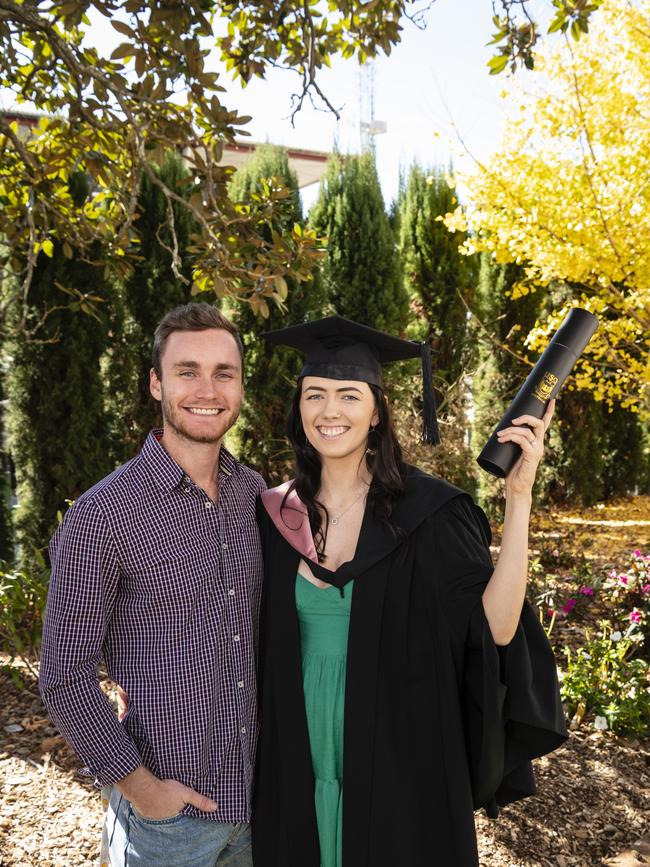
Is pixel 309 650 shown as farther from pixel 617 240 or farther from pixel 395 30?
pixel 617 240

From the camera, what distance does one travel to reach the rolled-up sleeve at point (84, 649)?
1636 mm

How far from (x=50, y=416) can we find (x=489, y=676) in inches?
200

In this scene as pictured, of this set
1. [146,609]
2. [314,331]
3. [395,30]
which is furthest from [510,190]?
[146,609]

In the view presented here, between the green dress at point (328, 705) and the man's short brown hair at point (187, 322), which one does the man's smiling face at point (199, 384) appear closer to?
the man's short brown hair at point (187, 322)

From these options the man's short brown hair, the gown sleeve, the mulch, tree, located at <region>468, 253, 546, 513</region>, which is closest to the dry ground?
the mulch

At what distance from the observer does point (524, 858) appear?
2.86m

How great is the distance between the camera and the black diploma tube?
1.76m

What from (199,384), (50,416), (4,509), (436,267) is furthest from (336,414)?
(436,267)

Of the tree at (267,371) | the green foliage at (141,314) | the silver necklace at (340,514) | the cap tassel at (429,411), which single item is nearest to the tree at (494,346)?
the tree at (267,371)

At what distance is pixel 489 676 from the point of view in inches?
71.3

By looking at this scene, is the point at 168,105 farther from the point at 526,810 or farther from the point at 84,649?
the point at 526,810

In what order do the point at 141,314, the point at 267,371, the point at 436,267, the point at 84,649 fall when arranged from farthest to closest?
the point at 436,267 < the point at 267,371 < the point at 141,314 < the point at 84,649

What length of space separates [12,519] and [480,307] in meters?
5.85

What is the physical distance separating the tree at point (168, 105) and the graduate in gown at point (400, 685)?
167cm
